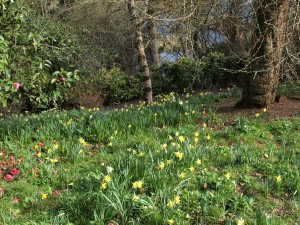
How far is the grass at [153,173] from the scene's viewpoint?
266 centimetres

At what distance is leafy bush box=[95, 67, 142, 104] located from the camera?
13.1 meters

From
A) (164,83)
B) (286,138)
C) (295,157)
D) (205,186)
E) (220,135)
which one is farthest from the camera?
(164,83)

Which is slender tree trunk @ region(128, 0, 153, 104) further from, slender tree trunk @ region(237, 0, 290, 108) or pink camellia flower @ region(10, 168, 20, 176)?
pink camellia flower @ region(10, 168, 20, 176)

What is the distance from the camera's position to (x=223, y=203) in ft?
8.89

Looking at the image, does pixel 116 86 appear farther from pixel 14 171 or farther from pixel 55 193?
pixel 55 193

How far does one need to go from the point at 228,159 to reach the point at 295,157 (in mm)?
716

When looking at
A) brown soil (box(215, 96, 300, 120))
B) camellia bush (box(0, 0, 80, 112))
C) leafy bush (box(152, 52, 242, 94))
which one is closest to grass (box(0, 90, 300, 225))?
brown soil (box(215, 96, 300, 120))

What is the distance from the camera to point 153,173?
10.0 ft

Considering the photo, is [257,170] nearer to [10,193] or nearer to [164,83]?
[10,193]

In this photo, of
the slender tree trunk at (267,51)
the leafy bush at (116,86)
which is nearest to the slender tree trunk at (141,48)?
the slender tree trunk at (267,51)

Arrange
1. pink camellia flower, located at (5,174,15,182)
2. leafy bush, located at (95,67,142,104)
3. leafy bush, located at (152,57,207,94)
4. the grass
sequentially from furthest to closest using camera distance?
1. leafy bush, located at (95,67,142,104)
2. leafy bush, located at (152,57,207,94)
3. pink camellia flower, located at (5,174,15,182)
4. the grass

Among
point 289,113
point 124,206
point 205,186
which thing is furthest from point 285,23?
point 124,206

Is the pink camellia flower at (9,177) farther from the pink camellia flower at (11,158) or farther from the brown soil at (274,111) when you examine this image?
the brown soil at (274,111)

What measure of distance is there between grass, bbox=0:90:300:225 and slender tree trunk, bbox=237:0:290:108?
0.42m
